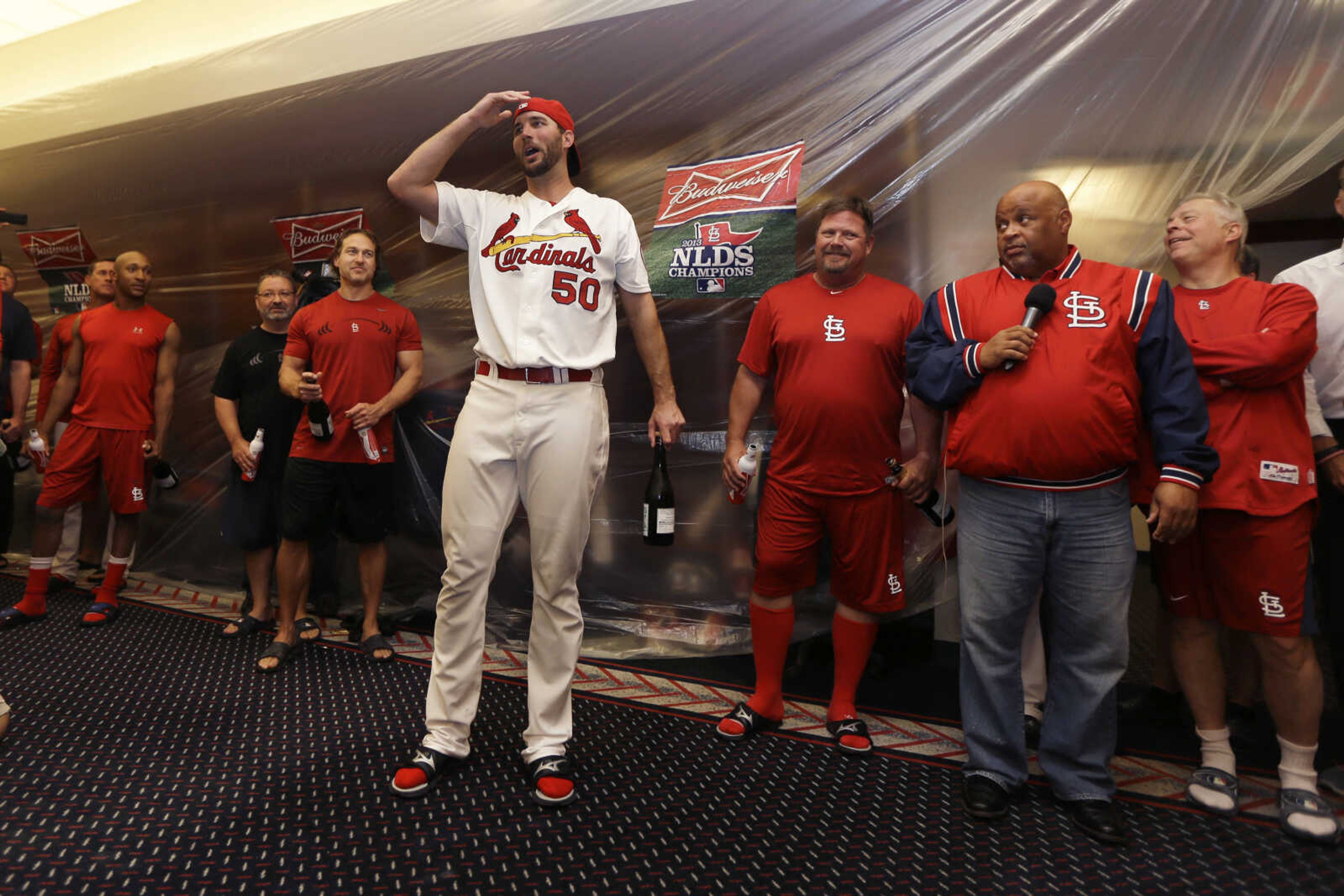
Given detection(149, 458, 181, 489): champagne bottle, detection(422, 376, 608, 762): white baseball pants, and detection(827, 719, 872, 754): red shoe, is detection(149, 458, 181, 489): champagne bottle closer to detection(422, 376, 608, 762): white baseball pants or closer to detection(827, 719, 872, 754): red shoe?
detection(422, 376, 608, 762): white baseball pants

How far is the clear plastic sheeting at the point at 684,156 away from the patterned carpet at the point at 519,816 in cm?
69

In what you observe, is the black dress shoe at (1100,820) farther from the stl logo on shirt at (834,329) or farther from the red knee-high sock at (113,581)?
the red knee-high sock at (113,581)

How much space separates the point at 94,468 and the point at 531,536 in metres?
2.61

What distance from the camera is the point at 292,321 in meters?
2.92

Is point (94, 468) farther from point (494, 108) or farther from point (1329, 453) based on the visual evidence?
point (1329, 453)

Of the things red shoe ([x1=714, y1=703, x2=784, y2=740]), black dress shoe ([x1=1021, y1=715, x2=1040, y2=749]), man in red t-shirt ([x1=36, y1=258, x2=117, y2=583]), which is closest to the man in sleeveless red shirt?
man in red t-shirt ([x1=36, y1=258, x2=117, y2=583])

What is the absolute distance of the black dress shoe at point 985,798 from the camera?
5.88 feet

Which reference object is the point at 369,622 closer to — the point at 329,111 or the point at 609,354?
the point at 609,354

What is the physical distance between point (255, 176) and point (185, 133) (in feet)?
1.49

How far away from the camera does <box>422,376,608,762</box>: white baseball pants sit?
1930 mm

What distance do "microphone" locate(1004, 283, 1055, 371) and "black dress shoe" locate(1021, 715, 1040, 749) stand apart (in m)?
1.15

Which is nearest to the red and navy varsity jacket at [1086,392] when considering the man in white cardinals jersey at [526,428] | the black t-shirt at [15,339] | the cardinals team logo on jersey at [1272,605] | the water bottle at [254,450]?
the cardinals team logo on jersey at [1272,605]

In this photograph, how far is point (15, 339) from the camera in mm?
3445

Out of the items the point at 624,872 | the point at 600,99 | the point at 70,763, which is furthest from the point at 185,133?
the point at 624,872
